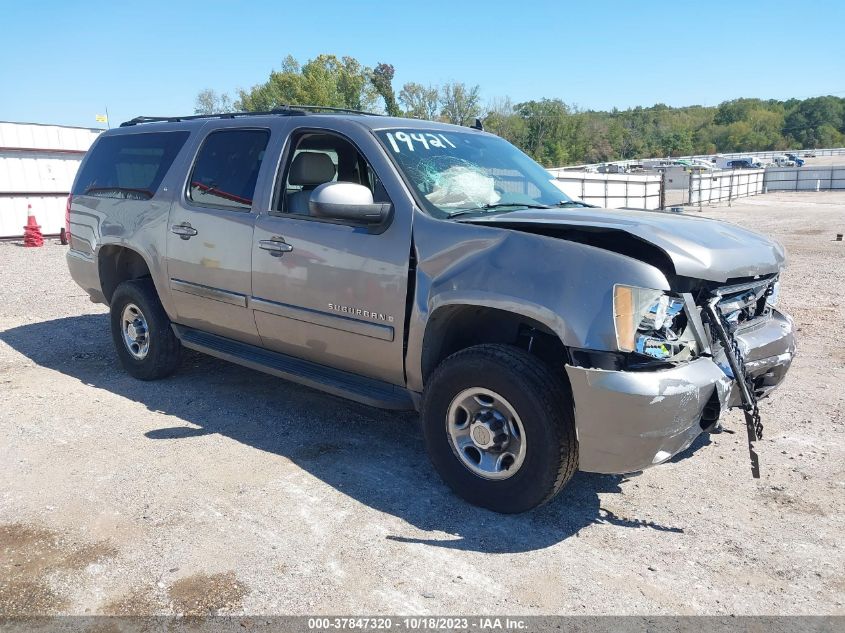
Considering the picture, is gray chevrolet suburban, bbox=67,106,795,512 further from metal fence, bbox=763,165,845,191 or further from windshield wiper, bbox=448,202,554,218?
metal fence, bbox=763,165,845,191

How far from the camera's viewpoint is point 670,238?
A: 10.3 ft

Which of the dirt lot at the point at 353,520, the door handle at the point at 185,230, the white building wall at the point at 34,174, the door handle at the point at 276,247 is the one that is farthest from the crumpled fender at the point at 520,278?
the white building wall at the point at 34,174

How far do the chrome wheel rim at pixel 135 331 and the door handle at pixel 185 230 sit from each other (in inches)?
36.2

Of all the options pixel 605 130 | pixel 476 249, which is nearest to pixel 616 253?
pixel 476 249

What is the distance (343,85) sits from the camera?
73625 millimetres

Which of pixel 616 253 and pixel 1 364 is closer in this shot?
pixel 616 253

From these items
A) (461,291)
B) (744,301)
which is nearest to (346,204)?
(461,291)

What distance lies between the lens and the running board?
12.7ft

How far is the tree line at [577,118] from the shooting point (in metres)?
73.4

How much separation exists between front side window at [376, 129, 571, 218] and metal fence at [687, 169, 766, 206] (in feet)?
85.4

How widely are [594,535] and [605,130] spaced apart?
376ft

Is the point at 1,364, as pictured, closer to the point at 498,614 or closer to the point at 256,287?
the point at 256,287

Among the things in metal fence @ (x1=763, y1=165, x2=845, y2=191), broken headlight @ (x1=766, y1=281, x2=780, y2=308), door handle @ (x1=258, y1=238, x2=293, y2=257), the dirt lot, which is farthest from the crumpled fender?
metal fence @ (x1=763, y1=165, x2=845, y2=191)

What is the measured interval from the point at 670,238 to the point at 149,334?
410 centimetres
